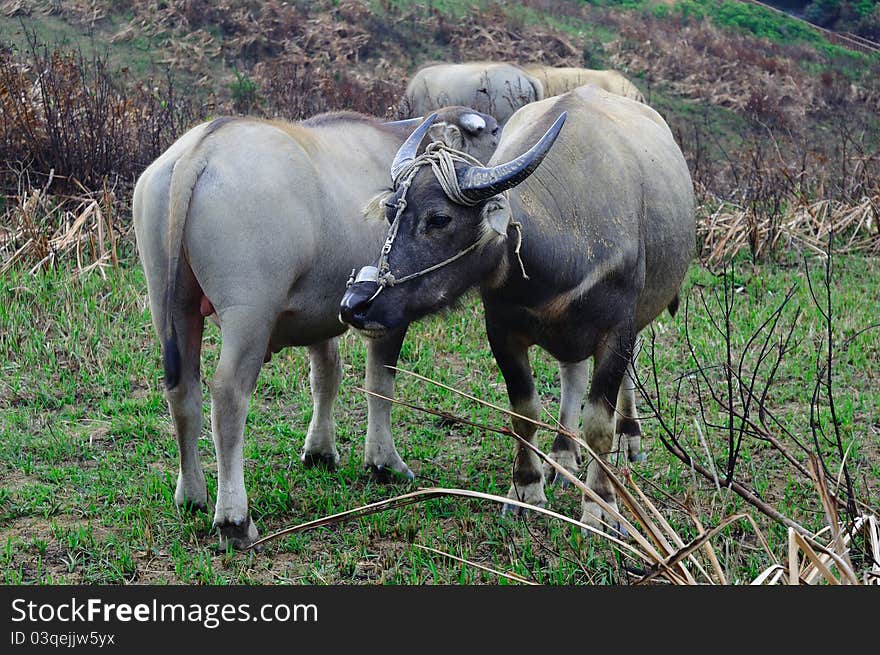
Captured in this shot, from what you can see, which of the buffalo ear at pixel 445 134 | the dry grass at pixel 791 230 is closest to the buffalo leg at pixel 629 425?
the buffalo ear at pixel 445 134

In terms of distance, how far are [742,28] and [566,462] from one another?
14581 mm

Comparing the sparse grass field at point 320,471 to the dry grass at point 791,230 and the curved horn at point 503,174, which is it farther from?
the curved horn at point 503,174

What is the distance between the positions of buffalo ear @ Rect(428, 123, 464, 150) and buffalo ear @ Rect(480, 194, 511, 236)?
1.49 ft

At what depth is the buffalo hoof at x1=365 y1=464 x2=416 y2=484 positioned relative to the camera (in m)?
5.02

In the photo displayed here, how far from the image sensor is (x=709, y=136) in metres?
16.9

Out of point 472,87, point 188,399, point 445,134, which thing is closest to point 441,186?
point 445,134

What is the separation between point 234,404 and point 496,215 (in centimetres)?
132

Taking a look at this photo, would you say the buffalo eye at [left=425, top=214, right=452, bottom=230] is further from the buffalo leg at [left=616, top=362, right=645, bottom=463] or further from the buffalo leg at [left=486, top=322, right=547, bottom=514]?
the buffalo leg at [left=616, top=362, right=645, bottom=463]

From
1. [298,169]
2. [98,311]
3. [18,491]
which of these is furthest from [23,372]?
[298,169]

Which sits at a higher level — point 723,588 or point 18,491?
point 723,588

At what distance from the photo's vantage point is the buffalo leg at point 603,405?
14.1ft

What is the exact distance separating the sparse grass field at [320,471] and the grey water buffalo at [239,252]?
369mm

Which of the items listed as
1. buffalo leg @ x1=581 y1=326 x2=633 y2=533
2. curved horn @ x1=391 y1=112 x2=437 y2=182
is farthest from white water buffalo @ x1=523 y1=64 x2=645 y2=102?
curved horn @ x1=391 y1=112 x2=437 y2=182

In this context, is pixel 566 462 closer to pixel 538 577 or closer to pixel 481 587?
pixel 538 577
